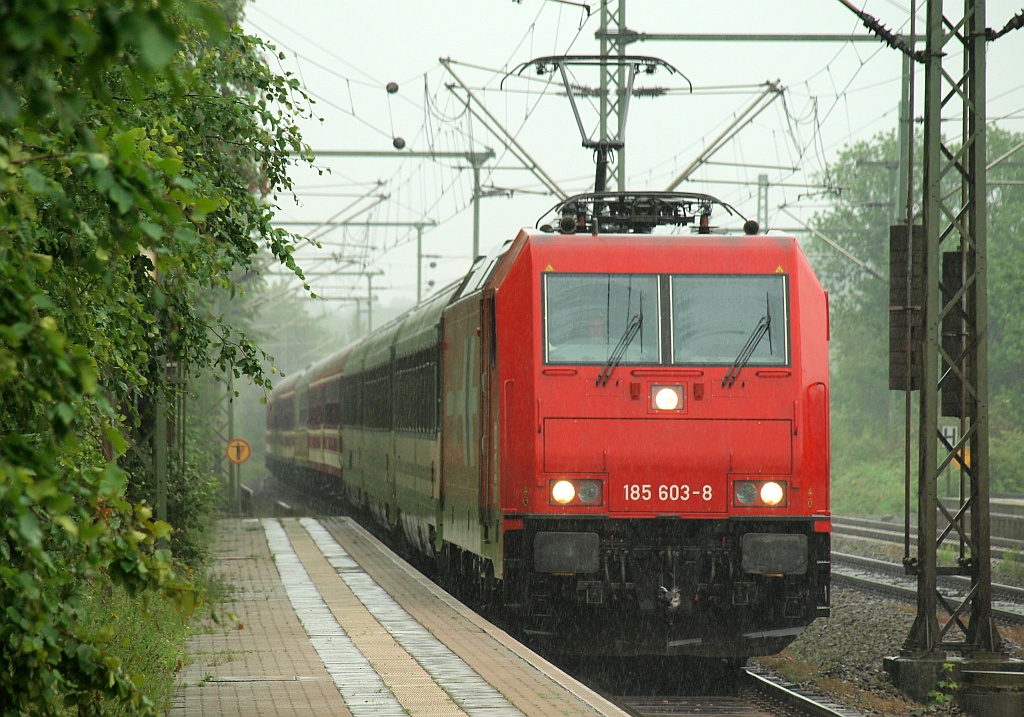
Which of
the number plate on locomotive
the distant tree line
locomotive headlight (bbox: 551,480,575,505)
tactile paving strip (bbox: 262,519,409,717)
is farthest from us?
the distant tree line

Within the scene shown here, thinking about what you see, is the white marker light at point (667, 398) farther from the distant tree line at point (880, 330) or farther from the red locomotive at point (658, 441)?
the distant tree line at point (880, 330)

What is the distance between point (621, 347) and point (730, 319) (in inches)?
33.4

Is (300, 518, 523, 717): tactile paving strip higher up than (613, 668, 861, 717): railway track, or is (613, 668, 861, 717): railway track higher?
(300, 518, 523, 717): tactile paving strip

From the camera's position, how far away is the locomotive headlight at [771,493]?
34.0 feet

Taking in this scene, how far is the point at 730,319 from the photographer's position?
35.1 ft

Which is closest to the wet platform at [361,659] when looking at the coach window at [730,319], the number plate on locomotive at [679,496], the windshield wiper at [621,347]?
the number plate on locomotive at [679,496]

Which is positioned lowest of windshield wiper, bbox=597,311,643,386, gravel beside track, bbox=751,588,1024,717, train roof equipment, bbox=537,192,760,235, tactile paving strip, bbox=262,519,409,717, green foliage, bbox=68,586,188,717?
gravel beside track, bbox=751,588,1024,717

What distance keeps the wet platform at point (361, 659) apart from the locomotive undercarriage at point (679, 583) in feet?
2.00

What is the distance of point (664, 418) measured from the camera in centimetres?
1050

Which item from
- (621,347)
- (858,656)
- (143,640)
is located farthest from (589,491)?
(858,656)

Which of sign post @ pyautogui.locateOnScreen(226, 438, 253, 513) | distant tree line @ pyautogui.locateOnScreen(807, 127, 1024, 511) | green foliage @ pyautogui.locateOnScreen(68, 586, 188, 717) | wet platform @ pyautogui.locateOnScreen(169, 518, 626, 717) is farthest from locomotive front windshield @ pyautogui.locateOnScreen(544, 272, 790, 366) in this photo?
distant tree line @ pyautogui.locateOnScreen(807, 127, 1024, 511)

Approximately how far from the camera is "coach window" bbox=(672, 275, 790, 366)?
10.6 metres

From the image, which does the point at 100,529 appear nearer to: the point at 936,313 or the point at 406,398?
the point at 936,313

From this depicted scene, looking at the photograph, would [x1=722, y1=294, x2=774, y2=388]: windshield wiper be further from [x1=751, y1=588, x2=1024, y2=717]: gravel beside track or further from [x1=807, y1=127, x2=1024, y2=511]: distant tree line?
[x1=807, y1=127, x2=1024, y2=511]: distant tree line
